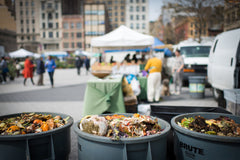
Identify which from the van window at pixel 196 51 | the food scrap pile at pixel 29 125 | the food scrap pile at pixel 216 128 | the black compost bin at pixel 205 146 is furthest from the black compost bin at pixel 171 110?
the van window at pixel 196 51

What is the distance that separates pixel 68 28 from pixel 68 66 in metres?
46.0

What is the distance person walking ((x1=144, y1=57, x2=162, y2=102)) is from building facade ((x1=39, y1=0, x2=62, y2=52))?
83358 millimetres

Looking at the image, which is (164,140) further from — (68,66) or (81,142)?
(68,66)

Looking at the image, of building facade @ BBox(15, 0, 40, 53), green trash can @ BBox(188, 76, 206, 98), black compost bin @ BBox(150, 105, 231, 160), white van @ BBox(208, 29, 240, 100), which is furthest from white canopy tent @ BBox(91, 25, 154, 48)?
building facade @ BBox(15, 0, 40, 53)

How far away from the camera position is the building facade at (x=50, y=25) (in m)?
88.2

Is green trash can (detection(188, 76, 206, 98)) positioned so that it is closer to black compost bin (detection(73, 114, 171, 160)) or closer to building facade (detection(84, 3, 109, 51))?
black compost bin (detection(73, 114, 171, 160))

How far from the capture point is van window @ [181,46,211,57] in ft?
45.7

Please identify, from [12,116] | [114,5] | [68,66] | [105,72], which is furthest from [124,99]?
[114,5]

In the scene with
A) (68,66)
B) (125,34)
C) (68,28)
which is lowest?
(68,66)

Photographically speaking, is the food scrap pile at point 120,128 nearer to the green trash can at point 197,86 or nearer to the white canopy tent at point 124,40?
the green trash can at point 197,86

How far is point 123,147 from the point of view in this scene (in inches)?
98.7

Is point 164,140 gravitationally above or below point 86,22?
below

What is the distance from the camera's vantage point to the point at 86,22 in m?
87.2

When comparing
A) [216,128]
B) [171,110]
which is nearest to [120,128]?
[216,128]
